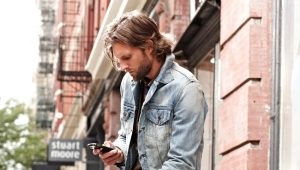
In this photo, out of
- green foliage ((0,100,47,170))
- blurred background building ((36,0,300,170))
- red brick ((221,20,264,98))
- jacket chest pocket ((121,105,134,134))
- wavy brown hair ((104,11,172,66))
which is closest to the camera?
wavy brown hair ((104,11,172,66))

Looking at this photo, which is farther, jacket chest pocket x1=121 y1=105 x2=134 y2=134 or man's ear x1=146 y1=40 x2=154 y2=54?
jacket chest pocket x1=121 y1=105 x2=134 y2=134

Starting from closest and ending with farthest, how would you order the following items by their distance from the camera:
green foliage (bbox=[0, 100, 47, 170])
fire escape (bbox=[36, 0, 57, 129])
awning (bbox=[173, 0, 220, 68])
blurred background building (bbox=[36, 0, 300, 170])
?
1. blurred background building (bbox=[36, 0, 300, 170])
2. awning (bbox=[173, 0, 220, 68])
3. fire escape (bbox=[36, 0, 57, 129])
4. green foliage (bbox=[0, 100, 47, 170])

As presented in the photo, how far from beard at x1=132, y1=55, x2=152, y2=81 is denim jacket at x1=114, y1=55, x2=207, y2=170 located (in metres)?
0.08

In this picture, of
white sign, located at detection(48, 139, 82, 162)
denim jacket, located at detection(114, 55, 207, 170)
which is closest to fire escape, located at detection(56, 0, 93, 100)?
white sign, located at detection(48, 139, 82, 162)

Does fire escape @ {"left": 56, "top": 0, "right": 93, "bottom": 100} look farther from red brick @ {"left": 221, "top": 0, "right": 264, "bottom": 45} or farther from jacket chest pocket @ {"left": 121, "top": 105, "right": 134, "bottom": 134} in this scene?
jacket chest pocket @ {"left": 121, "top": 105, "right": 134, "bottom": 134}

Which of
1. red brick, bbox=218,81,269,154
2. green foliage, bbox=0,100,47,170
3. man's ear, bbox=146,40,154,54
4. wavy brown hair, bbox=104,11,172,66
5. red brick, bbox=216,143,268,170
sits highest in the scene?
wavy brown hair, bbox=104,11,172,66

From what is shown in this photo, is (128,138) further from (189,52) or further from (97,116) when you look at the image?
(97,116)

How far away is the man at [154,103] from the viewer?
5039 millimetres

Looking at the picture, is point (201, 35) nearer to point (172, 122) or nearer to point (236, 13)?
point (236, 13)

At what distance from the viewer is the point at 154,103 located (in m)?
5.21

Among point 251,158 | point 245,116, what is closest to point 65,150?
point 245,116

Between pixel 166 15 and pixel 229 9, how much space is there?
14.4 ft

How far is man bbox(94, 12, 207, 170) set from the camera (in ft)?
16.5

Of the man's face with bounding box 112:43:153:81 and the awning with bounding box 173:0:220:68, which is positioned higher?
the awning with bounding box 173:0:220:68
